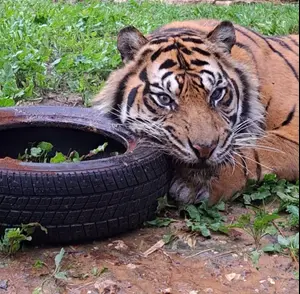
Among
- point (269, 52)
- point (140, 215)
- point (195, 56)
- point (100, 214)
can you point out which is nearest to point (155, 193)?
point (140, 215)

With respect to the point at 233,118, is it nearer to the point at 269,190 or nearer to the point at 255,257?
the point at 269,190

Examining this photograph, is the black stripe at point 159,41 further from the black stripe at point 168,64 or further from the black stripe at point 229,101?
the black stripe at point 229,101

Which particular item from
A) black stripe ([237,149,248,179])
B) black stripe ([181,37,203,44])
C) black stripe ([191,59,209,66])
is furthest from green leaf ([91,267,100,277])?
black stripe ([181,37,203,44])

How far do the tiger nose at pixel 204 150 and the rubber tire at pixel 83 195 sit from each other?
199mm

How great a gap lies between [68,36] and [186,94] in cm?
261

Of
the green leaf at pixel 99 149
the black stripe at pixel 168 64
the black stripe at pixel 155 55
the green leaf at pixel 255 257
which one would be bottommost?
the green leaf at pixel 255 257

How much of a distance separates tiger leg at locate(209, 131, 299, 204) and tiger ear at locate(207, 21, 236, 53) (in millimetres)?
467

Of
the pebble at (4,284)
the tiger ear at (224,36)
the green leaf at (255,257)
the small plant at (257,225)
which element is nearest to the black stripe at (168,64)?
the tiger ear at (224,36)

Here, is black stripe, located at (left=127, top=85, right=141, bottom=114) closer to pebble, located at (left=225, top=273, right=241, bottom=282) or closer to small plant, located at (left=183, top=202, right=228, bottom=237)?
small plant, located at (left=183, top=202, right=228, bottom=237)

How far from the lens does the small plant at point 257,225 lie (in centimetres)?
247

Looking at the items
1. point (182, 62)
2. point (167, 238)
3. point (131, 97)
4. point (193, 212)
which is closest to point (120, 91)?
point (131, 97)

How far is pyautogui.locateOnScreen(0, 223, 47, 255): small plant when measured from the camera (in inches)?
93.6

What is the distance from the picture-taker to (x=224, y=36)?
2982 millimetres

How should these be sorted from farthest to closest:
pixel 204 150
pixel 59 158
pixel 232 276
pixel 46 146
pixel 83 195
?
pixel 46 146
pixel 59 158
pixel 204 150
pixel 83 195
pixel 232 276
